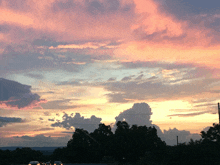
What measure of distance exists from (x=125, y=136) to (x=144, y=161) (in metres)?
27.2

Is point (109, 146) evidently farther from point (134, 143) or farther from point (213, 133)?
point (213, 133)

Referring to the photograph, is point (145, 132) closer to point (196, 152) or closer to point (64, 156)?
point (64, 156)

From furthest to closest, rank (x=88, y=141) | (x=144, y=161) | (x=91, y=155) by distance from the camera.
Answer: (x=88, y=141), (x=91, y=155), (x=144, y=161)

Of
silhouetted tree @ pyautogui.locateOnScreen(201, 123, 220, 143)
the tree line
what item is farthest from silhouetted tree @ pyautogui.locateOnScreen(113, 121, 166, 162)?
silhouetted tree @ pyautogui.locateOnScreen(201, 123, 220, 143)

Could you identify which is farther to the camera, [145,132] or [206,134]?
[145,132]

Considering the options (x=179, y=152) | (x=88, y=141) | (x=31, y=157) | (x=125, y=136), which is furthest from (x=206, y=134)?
(x=31, y=157)

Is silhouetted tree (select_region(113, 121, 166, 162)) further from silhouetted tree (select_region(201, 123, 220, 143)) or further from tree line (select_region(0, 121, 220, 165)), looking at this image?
silhouetted tree (select_region(201, 123, 220, 143))

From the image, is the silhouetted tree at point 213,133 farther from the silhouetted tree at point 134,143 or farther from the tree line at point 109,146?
the silhouetted tree at point 134,143

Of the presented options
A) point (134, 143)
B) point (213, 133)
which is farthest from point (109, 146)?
point (213, 133)

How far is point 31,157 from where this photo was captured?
11025 cm

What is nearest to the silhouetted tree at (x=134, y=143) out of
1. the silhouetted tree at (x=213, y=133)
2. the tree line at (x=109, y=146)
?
the tree line at (x=109, y=146)

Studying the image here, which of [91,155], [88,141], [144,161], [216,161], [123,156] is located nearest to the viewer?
[216,161]

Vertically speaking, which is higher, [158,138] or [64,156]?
[158,138]

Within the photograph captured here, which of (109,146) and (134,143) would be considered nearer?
(134,143)
